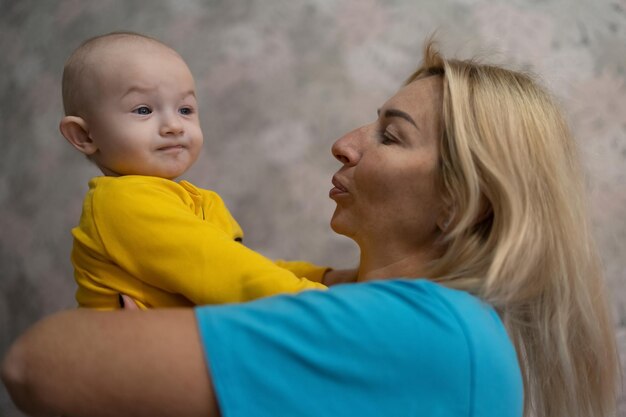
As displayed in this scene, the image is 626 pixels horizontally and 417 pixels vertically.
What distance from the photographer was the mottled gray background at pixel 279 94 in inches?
89.3

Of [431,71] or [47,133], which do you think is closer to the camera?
[431,71]

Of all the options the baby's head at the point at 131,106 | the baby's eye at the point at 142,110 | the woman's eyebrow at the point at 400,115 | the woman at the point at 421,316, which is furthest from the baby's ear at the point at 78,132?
the woman's eyebrow at the point at 400,115

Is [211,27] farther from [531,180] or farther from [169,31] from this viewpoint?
[531,180]

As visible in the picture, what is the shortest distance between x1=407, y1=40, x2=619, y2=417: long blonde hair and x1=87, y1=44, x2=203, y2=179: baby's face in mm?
466

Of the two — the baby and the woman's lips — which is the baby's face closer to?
the baby

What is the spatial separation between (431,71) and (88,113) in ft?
2.14

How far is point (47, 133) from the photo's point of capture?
2.37 m

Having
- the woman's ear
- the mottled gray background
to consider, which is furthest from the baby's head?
the mottled gray background

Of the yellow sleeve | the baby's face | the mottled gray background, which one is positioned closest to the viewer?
→ the yellow sleeve

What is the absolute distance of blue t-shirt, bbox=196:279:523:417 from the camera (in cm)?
119

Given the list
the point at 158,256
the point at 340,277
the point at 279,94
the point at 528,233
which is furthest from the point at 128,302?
the point at 279,94

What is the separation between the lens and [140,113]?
4.91ft

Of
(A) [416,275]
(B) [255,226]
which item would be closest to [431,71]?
(A) [416,275]

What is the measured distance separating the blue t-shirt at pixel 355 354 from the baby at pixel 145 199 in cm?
15
